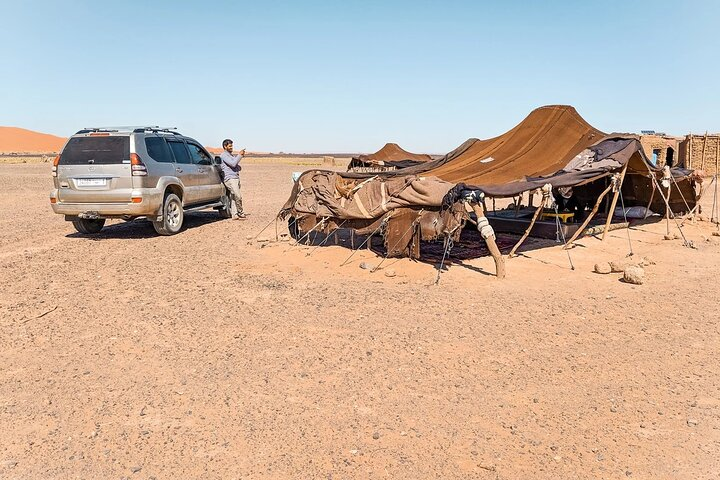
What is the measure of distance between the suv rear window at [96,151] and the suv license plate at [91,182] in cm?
29

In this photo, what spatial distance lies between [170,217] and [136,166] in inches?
58.7

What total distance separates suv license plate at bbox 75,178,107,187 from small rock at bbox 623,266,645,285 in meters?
8.74

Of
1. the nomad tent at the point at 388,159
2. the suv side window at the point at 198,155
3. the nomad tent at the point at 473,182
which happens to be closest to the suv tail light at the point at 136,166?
the suv side window at the point at 198,155

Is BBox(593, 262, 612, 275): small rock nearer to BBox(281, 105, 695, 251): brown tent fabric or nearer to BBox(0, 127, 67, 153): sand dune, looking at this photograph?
BBox(281, 105, 695, 251): brown tent fabric

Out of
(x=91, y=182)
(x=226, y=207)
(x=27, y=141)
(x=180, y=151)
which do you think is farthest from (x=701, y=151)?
(x=27, y=141)

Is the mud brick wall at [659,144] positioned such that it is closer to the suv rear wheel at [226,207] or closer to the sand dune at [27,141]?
the suv rear wheel at [226,207]

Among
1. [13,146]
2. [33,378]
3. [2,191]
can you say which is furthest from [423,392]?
[13,146]

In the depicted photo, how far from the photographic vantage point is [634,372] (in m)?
4.83

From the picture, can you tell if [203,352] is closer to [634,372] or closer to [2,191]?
[634,372]

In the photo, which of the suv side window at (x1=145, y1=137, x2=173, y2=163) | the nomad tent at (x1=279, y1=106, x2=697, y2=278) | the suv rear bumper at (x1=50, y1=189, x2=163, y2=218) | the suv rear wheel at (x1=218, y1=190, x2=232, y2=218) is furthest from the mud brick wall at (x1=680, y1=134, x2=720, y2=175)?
the suv rear bumper at (x1=50, y1=189, x2=163, y2=218)

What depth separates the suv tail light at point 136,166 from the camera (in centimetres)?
1002

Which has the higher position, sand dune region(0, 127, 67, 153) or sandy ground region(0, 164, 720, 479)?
sand dune region(0, 127, 67, 153)

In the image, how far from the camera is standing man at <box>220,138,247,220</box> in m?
12.5

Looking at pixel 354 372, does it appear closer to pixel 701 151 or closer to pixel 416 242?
pixel 416 242
